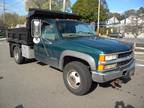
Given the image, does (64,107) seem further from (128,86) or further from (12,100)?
(128,86)

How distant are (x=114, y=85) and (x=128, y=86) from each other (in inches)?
19.0

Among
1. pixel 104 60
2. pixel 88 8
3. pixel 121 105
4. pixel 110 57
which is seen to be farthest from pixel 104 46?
pixel 88 8

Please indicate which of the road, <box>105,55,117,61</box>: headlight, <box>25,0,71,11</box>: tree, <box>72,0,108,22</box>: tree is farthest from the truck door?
<box>25,0,71,11</box>: tree

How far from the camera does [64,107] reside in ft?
15.0

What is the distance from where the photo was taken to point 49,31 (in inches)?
249

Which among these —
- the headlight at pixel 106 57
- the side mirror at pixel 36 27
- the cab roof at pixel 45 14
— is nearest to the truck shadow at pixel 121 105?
the headlight at pixel 106 57

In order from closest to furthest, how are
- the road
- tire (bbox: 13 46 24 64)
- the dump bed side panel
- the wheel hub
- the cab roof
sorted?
the road < the wheel hub < the cab roof < the dump bed side panel < tire (bbox: 13 46 24 64)

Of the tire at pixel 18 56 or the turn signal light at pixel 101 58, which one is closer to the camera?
the turn signal light at pixel 101 58

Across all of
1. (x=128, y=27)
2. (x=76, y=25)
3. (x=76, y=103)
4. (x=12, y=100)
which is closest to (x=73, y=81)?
(x=76, y=103)

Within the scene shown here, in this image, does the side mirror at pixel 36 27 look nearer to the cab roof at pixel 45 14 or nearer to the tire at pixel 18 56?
the cab roof at pixel 45 14

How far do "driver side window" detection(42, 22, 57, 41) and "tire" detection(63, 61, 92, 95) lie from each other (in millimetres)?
1171

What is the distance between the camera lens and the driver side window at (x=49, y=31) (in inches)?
242

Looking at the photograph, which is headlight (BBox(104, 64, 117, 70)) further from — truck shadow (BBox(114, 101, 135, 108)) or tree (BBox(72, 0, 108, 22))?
tree (BBox(72, 0, 108, 22))

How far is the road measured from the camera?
4.72 metres
